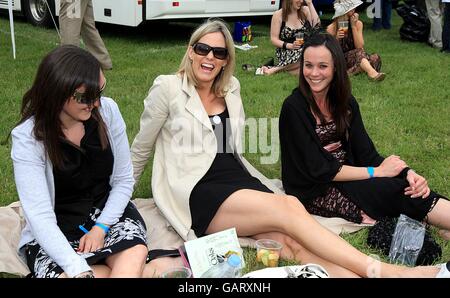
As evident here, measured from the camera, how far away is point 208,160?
11.0 ft

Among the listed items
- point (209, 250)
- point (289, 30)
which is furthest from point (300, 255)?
point (289, 30)

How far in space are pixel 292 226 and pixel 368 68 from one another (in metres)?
4.76

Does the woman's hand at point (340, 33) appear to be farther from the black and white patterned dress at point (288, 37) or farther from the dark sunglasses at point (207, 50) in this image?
the dark sunglasses at point (207, 50)

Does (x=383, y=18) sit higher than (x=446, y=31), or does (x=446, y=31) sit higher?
(x=446, y=31)

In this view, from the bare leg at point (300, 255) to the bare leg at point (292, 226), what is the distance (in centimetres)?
3

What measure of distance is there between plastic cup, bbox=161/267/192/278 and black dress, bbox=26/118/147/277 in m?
0.20

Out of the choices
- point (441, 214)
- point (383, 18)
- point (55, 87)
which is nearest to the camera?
point (55, 87)

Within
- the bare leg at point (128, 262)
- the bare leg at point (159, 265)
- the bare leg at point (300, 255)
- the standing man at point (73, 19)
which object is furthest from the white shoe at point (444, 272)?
the standing man at point (73, 19)

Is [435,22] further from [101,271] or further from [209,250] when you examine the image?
[101,271]

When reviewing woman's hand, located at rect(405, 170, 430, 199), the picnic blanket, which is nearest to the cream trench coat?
the picnic blanket

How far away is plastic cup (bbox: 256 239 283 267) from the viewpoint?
3.03 meters

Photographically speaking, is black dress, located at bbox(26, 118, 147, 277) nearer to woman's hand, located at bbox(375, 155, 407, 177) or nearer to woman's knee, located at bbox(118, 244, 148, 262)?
woman's knee, located at bbox(118, 244, 148, 262)

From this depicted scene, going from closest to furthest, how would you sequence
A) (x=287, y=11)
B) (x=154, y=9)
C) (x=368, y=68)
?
(x=368, y=68) → (x=287, y=11) → (x=154, y=9)
